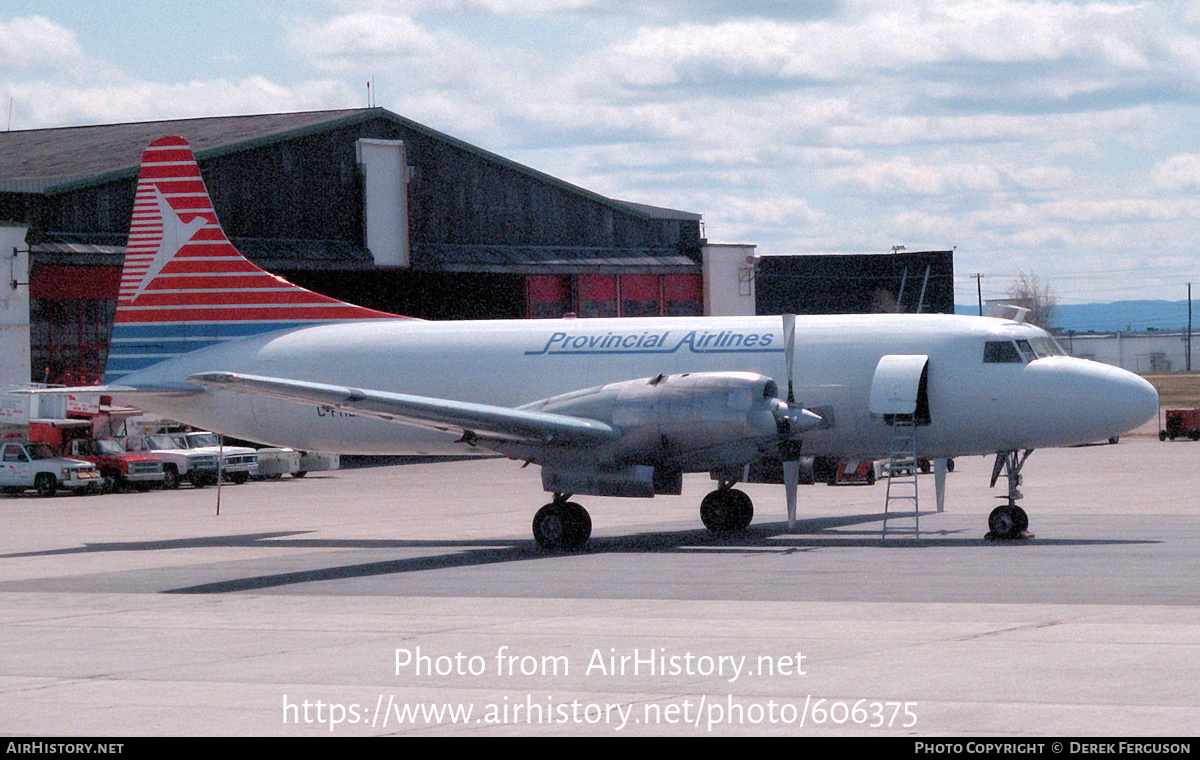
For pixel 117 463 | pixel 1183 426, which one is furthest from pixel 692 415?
pixel 1183 426

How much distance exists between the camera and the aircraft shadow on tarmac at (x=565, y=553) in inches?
912

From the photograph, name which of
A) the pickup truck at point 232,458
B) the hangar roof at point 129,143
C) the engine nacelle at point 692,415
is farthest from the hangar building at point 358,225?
the engine nacelle at point 692,415

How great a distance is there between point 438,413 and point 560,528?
9.46ft

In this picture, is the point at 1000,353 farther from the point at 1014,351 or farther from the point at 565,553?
the point at 565,553

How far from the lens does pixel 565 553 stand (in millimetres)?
25359

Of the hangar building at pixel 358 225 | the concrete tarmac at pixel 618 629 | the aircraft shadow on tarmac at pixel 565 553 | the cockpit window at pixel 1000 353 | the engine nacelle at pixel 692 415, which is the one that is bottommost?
the aircraft shadow on tarmac at pixel 565 553

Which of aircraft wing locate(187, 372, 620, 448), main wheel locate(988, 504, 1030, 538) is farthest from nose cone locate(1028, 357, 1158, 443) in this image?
aircraft wing locate(187, 372, 620, 448)

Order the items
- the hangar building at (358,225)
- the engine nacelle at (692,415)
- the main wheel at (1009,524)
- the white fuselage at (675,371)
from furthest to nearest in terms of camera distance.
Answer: the hangar building at (358,225) → the white fuselage at (675,371) → the engine nacelle at (692,415) → the main wheel at (1009,524)

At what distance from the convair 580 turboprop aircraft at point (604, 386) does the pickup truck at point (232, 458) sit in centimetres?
1778

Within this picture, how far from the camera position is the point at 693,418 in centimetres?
2523

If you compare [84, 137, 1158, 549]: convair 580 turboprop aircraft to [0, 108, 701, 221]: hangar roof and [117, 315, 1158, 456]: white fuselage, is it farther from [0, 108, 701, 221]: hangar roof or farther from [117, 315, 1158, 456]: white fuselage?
[0, 108, 701, 221]: hangar roof

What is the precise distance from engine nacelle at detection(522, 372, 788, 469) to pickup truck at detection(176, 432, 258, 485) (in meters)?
26.2

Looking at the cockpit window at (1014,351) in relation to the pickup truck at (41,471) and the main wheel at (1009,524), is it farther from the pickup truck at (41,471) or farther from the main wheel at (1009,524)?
the pickup truck at (41,471)

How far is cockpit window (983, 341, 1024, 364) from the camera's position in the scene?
2598 cm
